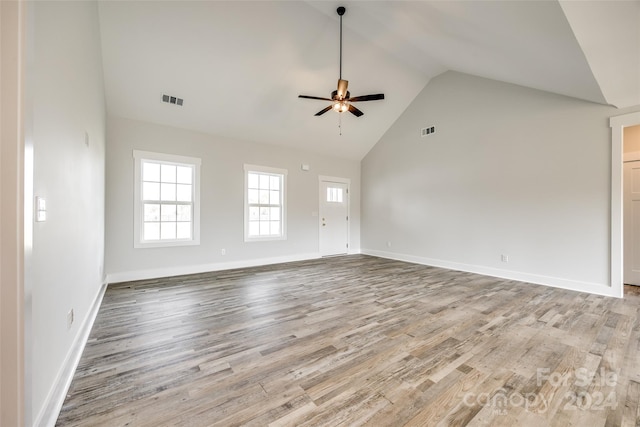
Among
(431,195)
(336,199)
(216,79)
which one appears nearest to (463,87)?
(431,195)

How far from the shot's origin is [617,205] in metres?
3.42

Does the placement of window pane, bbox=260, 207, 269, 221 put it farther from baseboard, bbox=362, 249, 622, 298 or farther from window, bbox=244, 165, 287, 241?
baseboard, bbox=362, 249, 622, 298

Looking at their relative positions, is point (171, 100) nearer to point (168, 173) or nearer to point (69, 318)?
point (168, 173)

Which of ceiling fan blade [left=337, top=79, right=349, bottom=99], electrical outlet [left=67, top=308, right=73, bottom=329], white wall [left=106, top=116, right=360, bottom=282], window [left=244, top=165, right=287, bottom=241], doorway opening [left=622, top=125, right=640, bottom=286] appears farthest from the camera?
window [left=244, top=165, right=287, bottom=241]

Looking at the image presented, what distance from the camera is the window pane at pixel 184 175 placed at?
4.71 meters

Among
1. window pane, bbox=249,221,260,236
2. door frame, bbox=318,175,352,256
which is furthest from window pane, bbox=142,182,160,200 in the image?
door frame, bbox=318,175,352,256

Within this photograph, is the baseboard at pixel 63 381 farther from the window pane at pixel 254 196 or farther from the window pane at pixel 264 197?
the window pane at pixel 264 197

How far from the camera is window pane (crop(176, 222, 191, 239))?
469 centimetres

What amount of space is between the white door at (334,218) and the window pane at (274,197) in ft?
3.86

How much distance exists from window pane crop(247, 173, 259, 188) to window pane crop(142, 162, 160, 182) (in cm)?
164

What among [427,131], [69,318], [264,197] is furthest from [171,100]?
[427,131]

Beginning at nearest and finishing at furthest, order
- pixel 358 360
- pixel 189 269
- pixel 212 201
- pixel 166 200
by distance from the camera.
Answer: pixel 358 360 → pixel 166 200 → pixel 189 269 → pixel 212 201

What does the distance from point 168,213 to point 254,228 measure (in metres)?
1.65

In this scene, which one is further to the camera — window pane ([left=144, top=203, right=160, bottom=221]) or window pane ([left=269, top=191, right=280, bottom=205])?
window pane ([left=269, top=191, right=280, bottom=205])
